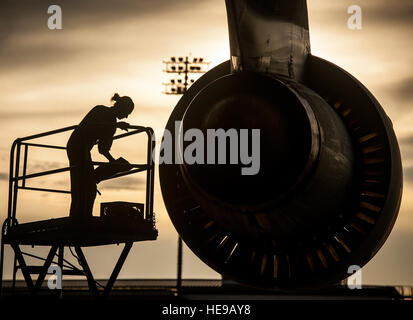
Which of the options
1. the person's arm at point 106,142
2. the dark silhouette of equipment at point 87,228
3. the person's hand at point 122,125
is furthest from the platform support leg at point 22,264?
the person's hand at point 122,125

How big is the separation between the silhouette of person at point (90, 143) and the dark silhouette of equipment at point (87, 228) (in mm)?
174

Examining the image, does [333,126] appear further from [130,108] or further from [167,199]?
[130,108]

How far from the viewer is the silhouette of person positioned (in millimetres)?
11734

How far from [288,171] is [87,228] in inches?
278

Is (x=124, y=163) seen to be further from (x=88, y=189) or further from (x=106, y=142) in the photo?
(x=88, y=189)

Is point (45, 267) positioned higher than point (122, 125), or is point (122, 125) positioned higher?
point (122, 125)

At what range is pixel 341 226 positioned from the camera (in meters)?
5.62

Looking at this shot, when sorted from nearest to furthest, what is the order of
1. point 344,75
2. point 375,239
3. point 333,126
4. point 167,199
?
point 333,126
point 375,239
point 344,75
point 167,199

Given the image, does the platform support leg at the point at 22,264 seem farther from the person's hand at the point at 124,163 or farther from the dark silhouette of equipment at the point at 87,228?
the person's hand at the point at 124,163

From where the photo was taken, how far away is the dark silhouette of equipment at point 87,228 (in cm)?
1159

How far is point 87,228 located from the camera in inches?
450

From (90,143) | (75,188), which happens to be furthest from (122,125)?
(75,188)

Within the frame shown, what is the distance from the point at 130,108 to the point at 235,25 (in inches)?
256
